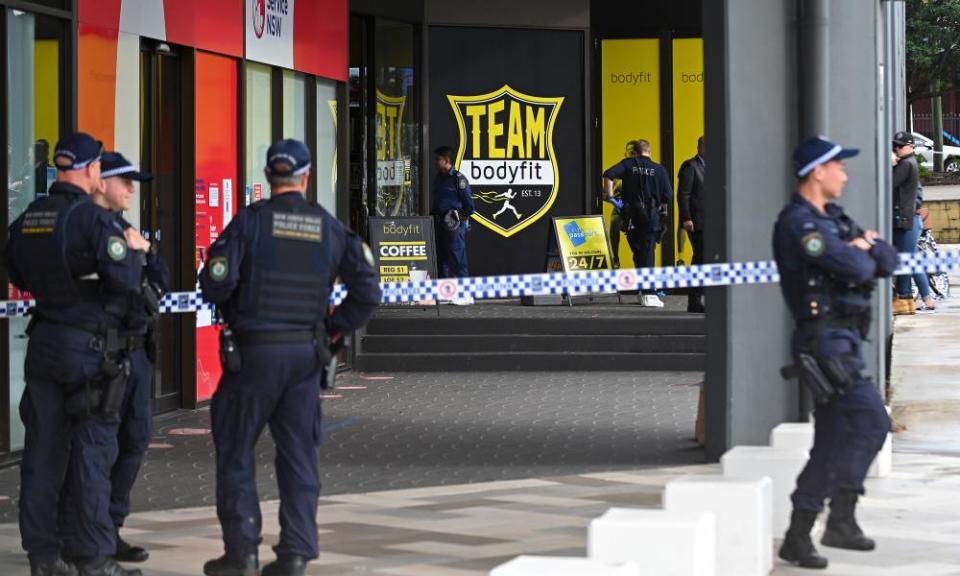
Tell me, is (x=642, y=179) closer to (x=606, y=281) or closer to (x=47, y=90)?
(x=606, y=281)

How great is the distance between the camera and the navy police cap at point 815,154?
322 inches

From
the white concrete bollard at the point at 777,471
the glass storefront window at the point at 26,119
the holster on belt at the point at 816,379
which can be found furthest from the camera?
the glass storefront window at the point at 26,119

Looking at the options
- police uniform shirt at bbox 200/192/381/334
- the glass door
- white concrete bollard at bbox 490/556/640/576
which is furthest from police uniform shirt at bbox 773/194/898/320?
the glass door

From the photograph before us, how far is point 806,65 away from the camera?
429 inches

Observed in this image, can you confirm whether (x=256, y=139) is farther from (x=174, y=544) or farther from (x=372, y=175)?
(x=174, y=544)

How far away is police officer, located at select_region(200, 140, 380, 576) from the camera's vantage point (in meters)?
7.42

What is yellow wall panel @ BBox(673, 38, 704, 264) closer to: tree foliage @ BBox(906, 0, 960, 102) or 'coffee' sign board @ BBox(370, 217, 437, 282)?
'coffee' sign board @ BBox(370, 217, 437, 282)

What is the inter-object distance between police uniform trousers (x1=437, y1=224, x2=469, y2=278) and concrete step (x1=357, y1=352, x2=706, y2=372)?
2.65m

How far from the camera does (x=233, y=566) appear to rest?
7547 millimetres

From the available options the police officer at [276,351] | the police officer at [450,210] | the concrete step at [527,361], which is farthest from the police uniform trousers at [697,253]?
the police officer at [276,351]

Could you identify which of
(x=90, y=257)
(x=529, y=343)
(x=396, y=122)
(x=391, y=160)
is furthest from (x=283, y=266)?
(x=396, y=122)

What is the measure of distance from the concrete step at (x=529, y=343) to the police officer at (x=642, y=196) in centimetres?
257

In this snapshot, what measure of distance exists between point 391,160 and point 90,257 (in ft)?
42.8

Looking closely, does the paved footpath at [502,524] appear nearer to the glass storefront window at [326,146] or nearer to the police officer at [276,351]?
the police officer at [276,351]
